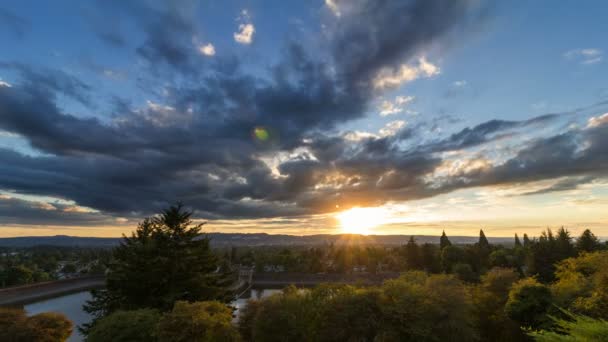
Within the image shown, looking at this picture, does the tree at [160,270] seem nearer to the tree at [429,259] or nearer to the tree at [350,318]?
the tree at [350,318]

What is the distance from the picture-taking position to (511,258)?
5919cm

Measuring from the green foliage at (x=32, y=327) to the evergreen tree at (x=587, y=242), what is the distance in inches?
2594

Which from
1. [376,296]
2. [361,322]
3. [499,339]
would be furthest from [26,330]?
[499,339]

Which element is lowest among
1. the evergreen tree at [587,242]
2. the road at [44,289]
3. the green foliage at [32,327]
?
the road at [44,289]

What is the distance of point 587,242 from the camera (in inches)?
1961

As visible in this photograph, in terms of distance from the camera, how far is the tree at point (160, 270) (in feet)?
70.0

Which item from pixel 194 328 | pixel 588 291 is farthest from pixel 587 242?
pixel 194 328

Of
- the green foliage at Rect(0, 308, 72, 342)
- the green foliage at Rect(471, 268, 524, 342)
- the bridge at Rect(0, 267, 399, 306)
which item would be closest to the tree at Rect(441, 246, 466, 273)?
the bridge at Rect(0, 267, 399, 306)

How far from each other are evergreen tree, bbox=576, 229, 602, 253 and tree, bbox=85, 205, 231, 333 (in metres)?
57.9

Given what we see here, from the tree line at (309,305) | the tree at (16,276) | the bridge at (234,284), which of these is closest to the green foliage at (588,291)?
the tree line at (309,305)

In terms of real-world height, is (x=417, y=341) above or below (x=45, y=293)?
above

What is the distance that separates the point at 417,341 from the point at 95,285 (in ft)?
204

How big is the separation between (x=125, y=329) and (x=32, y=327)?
18.2ft

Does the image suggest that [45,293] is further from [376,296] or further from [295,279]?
[376,296]
